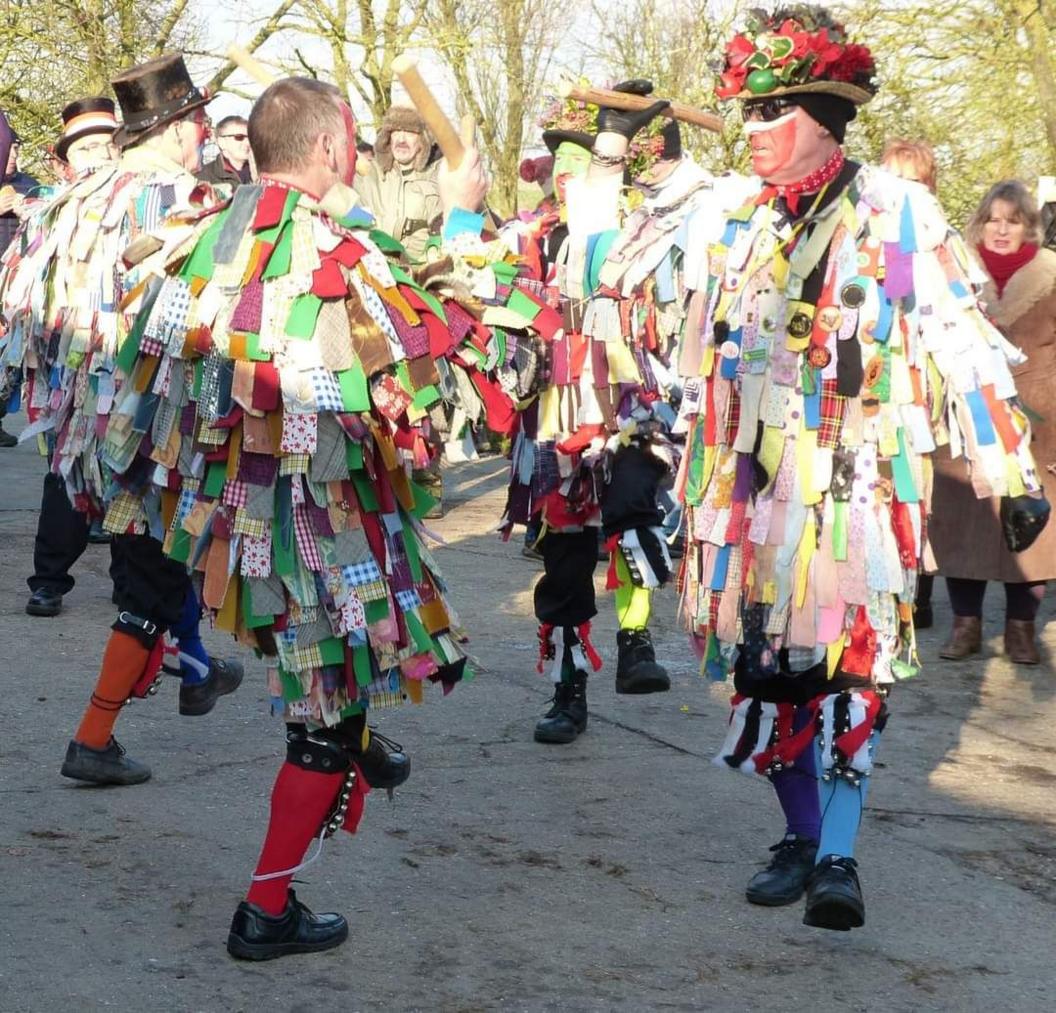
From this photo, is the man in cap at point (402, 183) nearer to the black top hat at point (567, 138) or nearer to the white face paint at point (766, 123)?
the black top hat at point (567, 138)

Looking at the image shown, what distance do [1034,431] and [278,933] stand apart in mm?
4625

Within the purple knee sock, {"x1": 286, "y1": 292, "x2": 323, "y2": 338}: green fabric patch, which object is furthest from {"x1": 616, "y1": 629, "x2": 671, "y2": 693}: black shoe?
{"x1": 286, "y1": 292, "x2": 323, "y2": 338}: green fabric patch

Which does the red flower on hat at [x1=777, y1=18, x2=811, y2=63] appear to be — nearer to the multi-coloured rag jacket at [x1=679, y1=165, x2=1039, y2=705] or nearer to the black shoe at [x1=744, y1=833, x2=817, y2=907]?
the multi-coloured rag jacket at [x1=679, y1=165, x2=1039, y2=705]

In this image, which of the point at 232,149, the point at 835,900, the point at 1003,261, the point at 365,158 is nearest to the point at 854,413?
the point at 835,900

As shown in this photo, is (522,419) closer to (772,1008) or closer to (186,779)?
(186,779)

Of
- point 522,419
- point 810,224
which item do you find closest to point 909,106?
point 522,419

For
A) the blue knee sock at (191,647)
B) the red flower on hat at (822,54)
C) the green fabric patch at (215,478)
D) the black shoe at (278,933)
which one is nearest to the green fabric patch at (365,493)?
the green fabric patch at (215,478)

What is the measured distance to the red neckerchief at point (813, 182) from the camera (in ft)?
13.3

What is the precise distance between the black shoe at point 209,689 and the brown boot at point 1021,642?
10.7 feet

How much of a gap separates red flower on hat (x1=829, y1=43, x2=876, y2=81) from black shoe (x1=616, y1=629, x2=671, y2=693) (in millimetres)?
2495

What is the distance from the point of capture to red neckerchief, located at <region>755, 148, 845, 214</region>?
4051mm

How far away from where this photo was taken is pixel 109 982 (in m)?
3.56

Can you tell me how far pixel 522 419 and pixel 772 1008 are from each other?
269cm

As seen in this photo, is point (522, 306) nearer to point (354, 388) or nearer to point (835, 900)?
point (354, 388)
